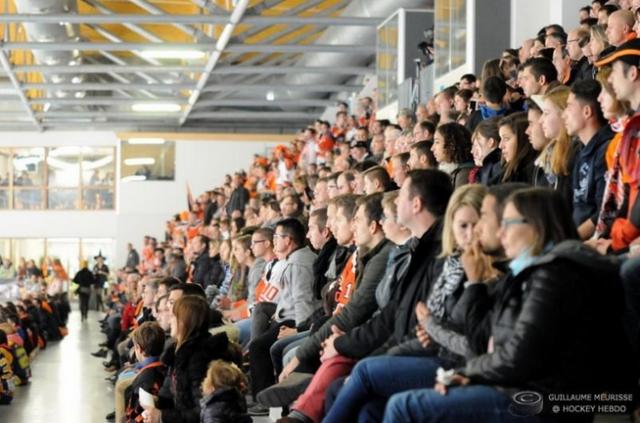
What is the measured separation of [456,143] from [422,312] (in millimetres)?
2734

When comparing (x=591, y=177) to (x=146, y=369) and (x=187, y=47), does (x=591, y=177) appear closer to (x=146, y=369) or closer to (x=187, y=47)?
(x=146, y=369)

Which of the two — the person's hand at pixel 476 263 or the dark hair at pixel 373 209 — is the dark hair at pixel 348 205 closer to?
the dark hair at pixel 373 209

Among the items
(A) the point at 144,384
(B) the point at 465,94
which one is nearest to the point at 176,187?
(B) the point at 465,94

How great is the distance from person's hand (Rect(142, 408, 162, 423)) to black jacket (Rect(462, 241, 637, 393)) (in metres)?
3.38

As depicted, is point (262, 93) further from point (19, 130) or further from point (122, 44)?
point (19, 130)

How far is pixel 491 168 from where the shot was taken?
6477 mm

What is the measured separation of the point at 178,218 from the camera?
25.6 meters

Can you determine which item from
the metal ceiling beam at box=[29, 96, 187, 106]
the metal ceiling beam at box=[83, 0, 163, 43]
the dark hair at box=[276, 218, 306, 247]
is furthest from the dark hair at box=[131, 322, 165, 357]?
the metal ceiling beam at box=[29, 96, 187, 106]

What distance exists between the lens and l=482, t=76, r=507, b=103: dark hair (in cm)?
828

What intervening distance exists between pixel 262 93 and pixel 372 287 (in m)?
19.6

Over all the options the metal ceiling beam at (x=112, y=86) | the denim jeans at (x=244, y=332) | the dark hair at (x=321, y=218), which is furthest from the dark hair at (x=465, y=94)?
the metal ceiling beam at (x=112, y=86)

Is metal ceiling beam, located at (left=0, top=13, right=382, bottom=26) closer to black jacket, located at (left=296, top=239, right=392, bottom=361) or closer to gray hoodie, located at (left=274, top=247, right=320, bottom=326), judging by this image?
gray hoodie, located at (left=274, top=247, right=320, bottom=326)

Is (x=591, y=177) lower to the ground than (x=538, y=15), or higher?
lower

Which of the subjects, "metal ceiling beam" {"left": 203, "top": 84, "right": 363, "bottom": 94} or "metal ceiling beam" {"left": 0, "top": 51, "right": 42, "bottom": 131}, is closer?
"metal ceiling beam" {"left": 0, "top": 51, "right": 42, "bottom": 131}
